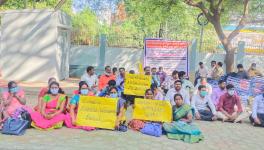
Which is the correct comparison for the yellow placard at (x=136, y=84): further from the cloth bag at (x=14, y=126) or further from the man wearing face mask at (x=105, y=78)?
the cloth bag at (x=14, y=126)

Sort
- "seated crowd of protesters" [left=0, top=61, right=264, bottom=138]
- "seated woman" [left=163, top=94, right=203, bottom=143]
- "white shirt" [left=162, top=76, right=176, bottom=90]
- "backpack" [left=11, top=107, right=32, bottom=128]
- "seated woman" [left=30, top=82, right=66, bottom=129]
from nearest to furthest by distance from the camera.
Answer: "seated woman" [left=163, top=94, right=203, bottom=143] → "backpack" [left=11, top=107, right=32, bottom=128] → "seated woman" [left=30, top=82, right=66, bottom=129] → "seated crowd of protesters" [left=0, top=61, right=264, bottom=138] → "white shirt" [left=162, top=76, right=176, bottom=90]

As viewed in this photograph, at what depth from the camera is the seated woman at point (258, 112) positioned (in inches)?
497

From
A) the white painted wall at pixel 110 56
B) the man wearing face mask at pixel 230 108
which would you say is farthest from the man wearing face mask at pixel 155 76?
the white painted wall at pixel 110 56

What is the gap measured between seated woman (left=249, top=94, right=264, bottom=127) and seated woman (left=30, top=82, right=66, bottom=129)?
195 inches

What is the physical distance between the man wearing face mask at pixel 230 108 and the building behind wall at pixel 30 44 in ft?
33.6

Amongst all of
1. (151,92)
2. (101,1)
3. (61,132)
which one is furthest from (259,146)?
(101,1)

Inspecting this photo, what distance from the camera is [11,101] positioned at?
1073 cm

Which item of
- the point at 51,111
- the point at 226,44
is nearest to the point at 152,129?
the point at 51,111

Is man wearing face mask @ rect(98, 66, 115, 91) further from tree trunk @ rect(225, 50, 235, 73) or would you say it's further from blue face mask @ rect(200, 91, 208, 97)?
tree trunk @ rect(225, 50, 235, 73)

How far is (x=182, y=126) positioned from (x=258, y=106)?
10.6 ft

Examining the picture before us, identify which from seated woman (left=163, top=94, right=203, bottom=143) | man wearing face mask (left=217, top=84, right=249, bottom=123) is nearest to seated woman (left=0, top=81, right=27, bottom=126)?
seated woman (left=163, top=94, right=203, bottom=143)

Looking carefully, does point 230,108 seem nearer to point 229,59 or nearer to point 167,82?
point 167,82

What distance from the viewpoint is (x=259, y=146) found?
10.3 metres

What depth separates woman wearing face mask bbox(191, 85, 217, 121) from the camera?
12938 mm
